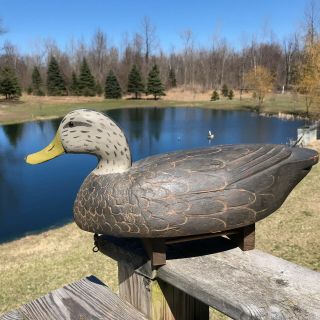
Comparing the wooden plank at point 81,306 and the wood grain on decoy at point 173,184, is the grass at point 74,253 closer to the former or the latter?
the wooden plank at point 81,306

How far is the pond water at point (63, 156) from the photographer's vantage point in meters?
7.83

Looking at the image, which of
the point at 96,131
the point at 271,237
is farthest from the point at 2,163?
the point at 96,131

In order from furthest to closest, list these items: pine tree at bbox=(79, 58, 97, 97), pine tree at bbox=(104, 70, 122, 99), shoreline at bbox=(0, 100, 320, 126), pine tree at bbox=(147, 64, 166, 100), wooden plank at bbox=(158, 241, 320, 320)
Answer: pine tree at bbox=(79, 58, 97, 97), pine tree at bbox=(104, 70, 122, 99), pine tree at bbox=(147, 64, 166, 100), shoreline at bbox=(0, 100, 320, 126), wooden plank at bbox=(158, 241, 320, 320)

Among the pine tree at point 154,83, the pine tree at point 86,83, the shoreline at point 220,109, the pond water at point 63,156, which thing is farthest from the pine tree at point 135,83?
the pond water at point 63,156

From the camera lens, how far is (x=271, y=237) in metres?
5.03

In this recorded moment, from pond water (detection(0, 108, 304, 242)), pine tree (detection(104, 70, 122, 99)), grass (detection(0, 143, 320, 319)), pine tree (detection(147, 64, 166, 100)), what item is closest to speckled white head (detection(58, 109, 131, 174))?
grass (detection(0, 143, 320, 319))

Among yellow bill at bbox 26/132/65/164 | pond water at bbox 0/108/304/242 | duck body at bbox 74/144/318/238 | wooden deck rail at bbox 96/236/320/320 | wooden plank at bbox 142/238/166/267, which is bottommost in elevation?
pond water at bbox 0/108/304/242

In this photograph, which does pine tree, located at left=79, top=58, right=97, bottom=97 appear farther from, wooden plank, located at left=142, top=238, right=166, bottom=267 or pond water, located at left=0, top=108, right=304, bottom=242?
wooden plank, located at left=142, top=238, right=166, bottom=267

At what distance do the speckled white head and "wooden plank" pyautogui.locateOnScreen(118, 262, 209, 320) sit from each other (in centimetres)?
37

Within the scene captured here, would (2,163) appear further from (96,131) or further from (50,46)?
(50,46)

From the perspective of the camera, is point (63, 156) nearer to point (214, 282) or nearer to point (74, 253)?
point (74, 253)

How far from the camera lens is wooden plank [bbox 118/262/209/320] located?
1261 millimetres

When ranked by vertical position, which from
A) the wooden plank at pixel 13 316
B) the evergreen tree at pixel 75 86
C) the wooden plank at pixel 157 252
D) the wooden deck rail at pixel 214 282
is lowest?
the wooden plank at pixel 13 316

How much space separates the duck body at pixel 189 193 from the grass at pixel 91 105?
78.2 feet
